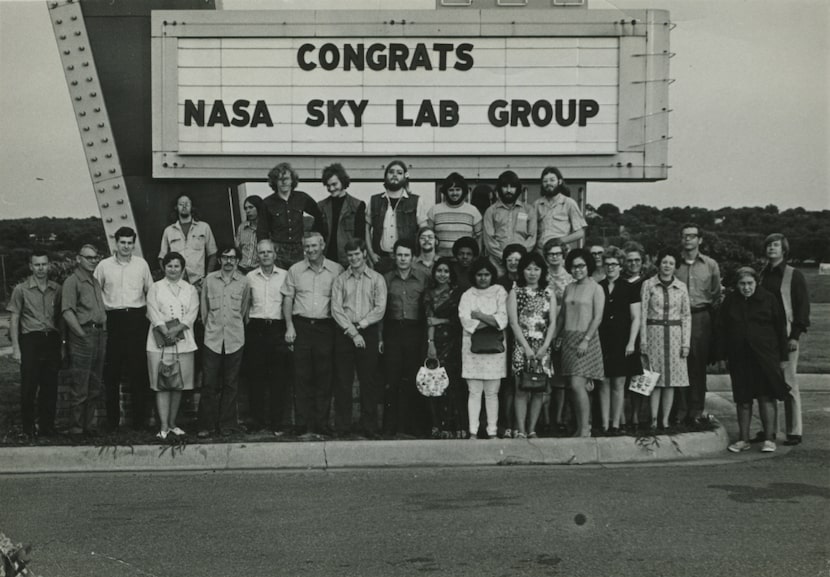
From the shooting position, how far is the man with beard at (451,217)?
934 cm

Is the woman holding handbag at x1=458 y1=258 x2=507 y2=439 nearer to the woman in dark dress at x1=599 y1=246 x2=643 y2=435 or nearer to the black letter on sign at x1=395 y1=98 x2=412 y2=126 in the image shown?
the woman in dark dress at x1=599 y1=246 x2=643 y2=435

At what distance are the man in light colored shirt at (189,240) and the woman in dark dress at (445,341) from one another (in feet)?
8.10

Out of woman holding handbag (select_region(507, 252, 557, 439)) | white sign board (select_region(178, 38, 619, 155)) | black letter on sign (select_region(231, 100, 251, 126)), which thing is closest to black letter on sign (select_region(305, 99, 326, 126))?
white sign board (select_region(178, 38, 619, 155))

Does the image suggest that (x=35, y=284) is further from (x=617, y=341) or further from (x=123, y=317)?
(x=617, y=341)

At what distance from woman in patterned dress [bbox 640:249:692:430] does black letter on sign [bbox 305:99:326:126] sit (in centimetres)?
405

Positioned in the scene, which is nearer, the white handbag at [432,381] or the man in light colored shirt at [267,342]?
the white handbag at [432,381]

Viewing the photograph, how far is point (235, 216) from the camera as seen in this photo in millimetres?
11680

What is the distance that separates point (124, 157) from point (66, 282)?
2.68m

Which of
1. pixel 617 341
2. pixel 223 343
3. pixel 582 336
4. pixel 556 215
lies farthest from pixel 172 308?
pixel 617 341

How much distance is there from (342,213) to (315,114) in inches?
62.2

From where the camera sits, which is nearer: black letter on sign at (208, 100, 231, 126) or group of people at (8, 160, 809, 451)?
group of people at (8, 160, 809, 451)

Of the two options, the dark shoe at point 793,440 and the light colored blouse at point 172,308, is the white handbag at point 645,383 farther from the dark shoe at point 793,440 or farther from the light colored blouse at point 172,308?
the light colored blouse at point 172,308

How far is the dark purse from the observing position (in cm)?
840

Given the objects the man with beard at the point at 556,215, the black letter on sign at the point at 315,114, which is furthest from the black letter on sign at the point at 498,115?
the black letter on sign at the point at 315,114
